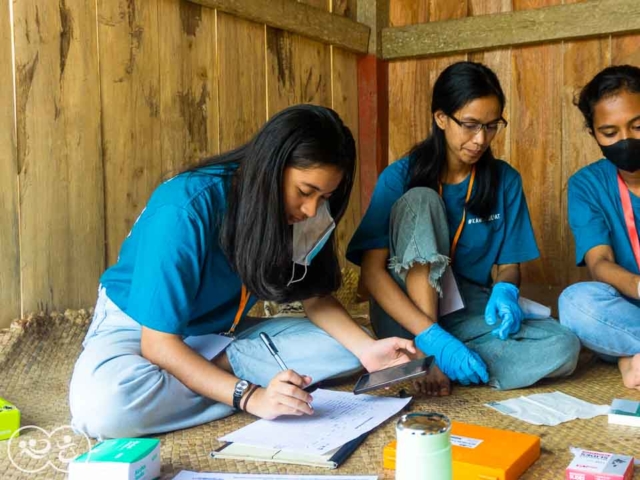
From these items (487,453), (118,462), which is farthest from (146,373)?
(487,453)

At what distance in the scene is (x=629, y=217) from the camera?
203 centimetres

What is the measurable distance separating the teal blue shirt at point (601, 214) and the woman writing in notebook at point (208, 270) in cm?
78

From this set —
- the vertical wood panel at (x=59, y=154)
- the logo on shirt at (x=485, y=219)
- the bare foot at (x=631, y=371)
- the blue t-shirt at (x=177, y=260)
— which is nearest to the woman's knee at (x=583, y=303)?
the bare foot at (x=631, y=371)

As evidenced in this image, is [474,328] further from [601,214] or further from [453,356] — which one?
[601,214]

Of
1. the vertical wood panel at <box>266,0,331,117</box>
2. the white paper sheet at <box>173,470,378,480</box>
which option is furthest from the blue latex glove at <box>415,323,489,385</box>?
the vertical wood panel at <box>266,0,331,117</box>

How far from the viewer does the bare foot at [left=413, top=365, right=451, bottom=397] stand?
1.71 metres

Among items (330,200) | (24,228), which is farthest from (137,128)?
(330,200)

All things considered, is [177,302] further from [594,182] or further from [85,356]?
[594,182]

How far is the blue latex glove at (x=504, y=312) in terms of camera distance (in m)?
1.81

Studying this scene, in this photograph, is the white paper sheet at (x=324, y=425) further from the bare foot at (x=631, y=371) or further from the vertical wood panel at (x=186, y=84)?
the vertical wood panel at (x=186, y=84)

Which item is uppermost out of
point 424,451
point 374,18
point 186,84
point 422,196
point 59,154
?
point 374,18

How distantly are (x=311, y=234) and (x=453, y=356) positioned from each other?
480 millimetres

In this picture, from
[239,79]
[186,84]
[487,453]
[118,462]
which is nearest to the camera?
[118,462]

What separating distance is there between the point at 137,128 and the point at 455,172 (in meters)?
0.90
